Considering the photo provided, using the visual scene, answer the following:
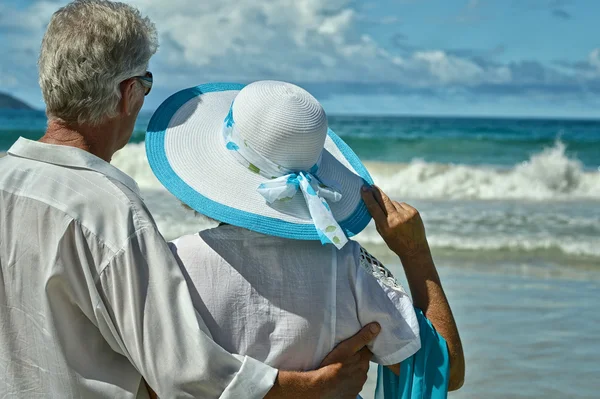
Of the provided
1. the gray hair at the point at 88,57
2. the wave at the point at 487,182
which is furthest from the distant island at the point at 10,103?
the gray hair at the point at 88,57

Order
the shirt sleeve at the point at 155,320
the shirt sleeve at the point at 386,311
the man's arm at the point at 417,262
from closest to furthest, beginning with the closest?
the shirt sleeve at the point at 155,320
the shirt sleeve at the point at 386,311
the man's arm at the point at 417,262

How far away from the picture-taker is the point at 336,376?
172 centimetres

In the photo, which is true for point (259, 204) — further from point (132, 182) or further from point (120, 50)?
point (120, 50)

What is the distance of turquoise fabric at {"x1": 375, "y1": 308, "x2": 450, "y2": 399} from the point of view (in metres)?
1.81

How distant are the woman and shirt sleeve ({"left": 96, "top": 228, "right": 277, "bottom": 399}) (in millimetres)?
147

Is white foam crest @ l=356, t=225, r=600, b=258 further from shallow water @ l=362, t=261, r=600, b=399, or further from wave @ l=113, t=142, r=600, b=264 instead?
shallow water @ l=362, t=261, r=600, b=399

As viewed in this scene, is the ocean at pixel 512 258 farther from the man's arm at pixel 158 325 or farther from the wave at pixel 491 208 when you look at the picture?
the man's arm at pixel 158 325

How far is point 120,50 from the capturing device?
60.9 inches

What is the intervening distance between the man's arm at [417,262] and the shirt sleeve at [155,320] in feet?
1.73

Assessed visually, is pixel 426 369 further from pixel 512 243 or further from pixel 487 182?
pixel 487 182

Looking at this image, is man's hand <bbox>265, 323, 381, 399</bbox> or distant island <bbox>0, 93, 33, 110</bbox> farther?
distant island <bbox>0, 93, 33, 110</bbox>

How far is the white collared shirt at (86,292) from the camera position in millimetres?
1468

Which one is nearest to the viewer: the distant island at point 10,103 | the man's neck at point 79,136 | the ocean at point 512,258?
the man's neck at point 79,136

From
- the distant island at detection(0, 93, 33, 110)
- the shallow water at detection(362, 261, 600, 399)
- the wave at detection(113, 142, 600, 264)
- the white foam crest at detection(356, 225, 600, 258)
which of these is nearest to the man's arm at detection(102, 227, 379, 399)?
the wave at detection(113, 142, 600, 264)
